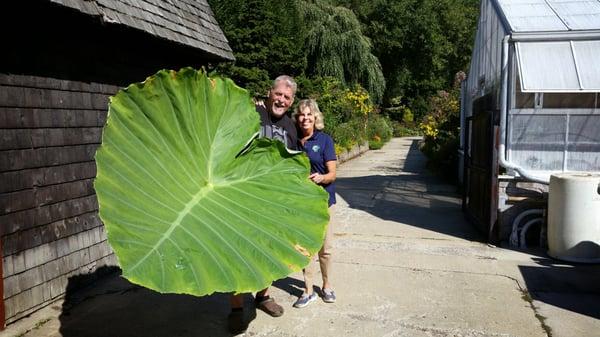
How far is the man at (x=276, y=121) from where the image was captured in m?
3.61

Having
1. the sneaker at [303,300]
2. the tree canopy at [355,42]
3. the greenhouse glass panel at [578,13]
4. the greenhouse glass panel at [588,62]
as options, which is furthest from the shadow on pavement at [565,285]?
the tree canopy at [355,42]

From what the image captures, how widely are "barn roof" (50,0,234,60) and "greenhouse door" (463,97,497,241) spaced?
11.7 ft

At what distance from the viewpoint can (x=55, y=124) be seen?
4.29 m

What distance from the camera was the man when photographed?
11.8 feet

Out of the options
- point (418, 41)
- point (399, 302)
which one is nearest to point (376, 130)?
point (418, 41)

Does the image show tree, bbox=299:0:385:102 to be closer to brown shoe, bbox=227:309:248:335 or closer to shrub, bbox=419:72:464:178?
shrub, bbox=419:72:464:178

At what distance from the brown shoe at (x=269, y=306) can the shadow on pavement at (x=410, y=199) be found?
3.50 meters

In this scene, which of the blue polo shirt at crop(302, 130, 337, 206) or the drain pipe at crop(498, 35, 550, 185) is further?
the drain pipe at crop(498, 35, 550, 185)

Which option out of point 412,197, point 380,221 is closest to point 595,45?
point 380,221

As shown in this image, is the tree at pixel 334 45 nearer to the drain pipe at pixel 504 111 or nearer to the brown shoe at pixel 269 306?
the drain pipe at pixel 504 111

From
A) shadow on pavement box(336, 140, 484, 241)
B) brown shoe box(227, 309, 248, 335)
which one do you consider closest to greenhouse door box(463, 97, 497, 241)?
shadow on pavement box(336, 140, 484, 241)

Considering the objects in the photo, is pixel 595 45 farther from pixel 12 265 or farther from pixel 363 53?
pixel 363 53

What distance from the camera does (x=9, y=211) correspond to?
3771mm

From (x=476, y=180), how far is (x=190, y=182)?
216 inches
